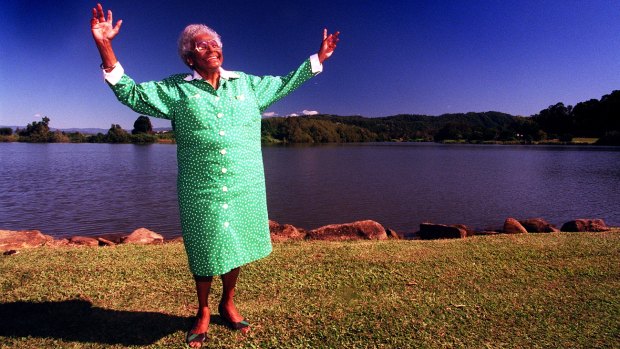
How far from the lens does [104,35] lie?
3090 millimetres

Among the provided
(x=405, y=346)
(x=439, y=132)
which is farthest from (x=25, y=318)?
(x=439, y=132)

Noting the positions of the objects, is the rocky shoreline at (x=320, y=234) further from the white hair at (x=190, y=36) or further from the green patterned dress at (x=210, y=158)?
the white hair at (x=190, y=36)

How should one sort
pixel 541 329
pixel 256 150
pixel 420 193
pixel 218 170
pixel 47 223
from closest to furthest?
1. pixel 218 170
2. pixel 256 150
3. pixel 541 329
4. pixel 47 223
5. pixel 420 193

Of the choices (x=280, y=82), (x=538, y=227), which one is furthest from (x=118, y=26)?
(x=538, y=227)

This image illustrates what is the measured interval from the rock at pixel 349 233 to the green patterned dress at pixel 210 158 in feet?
18.1

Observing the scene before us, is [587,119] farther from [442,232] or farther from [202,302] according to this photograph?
[202,302]

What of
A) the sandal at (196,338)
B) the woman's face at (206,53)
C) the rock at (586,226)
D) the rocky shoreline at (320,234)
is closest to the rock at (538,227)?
the rocky shoreline at (320,234)

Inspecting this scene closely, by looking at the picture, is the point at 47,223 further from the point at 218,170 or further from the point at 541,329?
the point at 541,329

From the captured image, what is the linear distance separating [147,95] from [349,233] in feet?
21.4

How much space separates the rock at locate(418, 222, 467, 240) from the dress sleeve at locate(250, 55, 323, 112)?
24.2ft

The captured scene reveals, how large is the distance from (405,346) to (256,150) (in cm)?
217

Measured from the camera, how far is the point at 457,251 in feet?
21.3

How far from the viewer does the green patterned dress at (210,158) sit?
10.8 ft

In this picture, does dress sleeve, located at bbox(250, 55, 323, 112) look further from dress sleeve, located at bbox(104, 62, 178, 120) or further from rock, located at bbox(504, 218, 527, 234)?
Answer: rock, located at bbox(504, 218, 527, 234)
